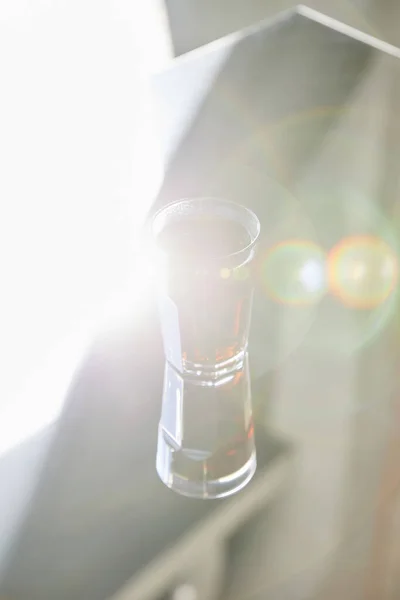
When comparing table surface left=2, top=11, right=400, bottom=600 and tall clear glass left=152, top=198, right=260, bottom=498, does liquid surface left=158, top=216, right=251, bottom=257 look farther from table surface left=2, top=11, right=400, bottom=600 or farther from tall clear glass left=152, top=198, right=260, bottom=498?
table surface left=2, top=11, right=400, bottom=600

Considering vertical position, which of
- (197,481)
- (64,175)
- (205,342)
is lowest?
(197,481)

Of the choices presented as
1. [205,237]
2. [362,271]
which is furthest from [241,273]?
[362,271]

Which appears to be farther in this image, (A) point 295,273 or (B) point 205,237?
(A) point 295,273

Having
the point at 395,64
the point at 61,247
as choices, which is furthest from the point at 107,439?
the point at 395,64

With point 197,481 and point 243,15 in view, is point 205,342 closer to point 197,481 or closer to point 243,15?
point 197,481

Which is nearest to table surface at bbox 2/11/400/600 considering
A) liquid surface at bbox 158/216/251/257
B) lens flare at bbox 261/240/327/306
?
lens flare at bbox 261/240/327/306

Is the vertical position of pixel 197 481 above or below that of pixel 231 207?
below

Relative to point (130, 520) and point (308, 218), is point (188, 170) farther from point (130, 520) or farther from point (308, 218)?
point (130, 520)
